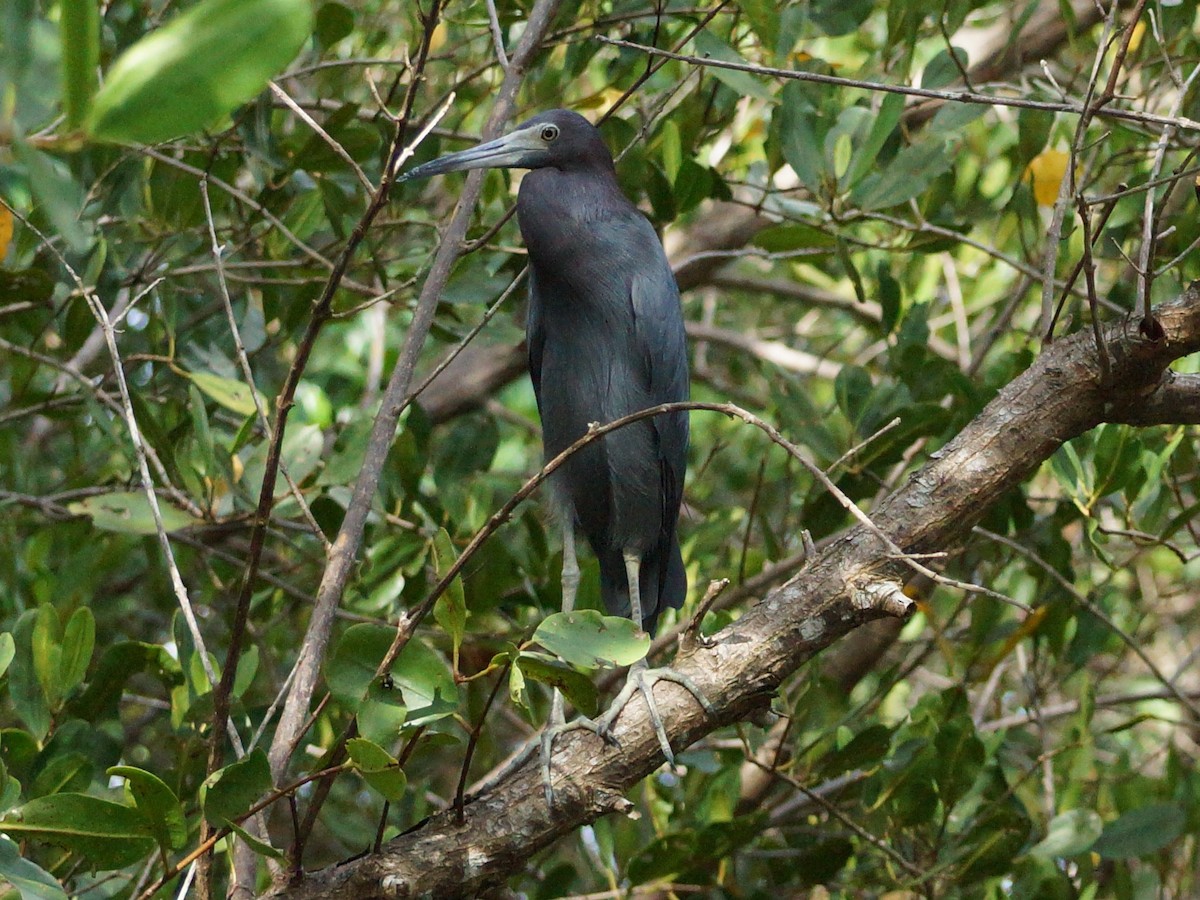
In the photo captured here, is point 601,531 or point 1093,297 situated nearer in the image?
point 1093,297

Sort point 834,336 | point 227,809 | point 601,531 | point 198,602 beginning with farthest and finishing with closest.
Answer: point 834,336, point 198,602, point 601,531, point 227,809

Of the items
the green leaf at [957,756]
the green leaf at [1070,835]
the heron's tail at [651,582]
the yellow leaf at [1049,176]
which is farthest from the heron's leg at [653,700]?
the yellow leaf at [1049,176]

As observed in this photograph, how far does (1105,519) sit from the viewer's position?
4.30 m

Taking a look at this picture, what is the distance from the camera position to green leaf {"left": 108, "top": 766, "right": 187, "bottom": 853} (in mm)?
1806

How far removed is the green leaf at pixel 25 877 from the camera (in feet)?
5.77

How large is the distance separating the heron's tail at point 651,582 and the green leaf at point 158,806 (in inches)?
73.0

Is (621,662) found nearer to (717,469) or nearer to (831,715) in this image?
(831,715)

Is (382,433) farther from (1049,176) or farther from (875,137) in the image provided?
(1049,176)

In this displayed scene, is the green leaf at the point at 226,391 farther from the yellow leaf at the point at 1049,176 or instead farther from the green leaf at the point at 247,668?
the yellow leaf at the point at 1049,176

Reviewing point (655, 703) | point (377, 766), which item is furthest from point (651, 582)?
point (377, 766)

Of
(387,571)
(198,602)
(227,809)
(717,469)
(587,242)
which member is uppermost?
(587,242)

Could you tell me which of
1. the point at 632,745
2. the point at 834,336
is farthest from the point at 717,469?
the point at 632,745

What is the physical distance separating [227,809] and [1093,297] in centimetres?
164

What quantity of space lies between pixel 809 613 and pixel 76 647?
4.45 feet
